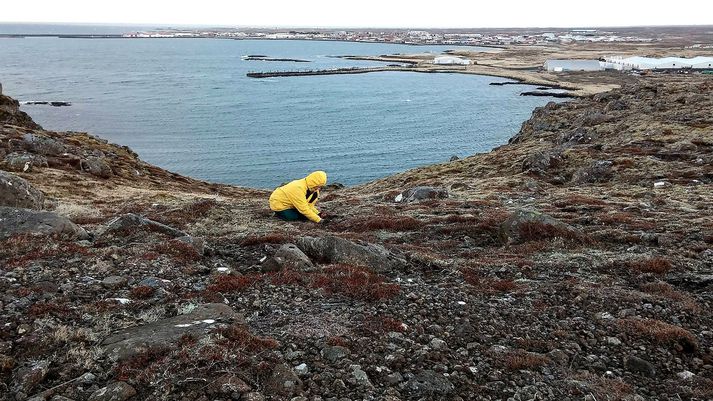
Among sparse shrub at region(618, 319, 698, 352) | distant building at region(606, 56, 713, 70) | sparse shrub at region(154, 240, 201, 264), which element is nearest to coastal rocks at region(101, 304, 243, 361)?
sparse shrub at region(154, 240, 201, 264)

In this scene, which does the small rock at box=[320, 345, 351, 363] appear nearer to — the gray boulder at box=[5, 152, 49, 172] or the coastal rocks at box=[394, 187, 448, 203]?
the coastal rocks at box=[394, 187, 448, 203]

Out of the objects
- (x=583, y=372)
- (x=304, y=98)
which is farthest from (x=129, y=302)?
(x=304, y=98)

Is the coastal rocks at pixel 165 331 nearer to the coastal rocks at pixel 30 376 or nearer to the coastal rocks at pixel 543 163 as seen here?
the coastal rocks at pixel 30 376

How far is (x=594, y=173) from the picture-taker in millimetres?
29297

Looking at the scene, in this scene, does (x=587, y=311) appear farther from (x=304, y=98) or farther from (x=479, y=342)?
(x=304, y=98)

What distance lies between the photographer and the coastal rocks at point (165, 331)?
25.4 feet

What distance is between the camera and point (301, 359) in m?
7.87

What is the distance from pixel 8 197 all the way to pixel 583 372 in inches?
738

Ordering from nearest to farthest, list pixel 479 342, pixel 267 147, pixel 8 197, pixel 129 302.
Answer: pixel 479 342, pixel 129 302, pixel 8 197, pixel 267 147

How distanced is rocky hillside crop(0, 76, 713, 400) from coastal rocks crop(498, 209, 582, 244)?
6 centimetres

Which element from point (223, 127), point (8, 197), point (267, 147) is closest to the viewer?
point (8, 197)

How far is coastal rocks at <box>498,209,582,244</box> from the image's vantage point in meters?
15.3

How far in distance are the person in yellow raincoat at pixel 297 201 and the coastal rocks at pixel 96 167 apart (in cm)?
2202

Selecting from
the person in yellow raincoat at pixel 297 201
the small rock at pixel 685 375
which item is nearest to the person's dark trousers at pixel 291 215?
the person in yellow raincoat at pixel 297 201
